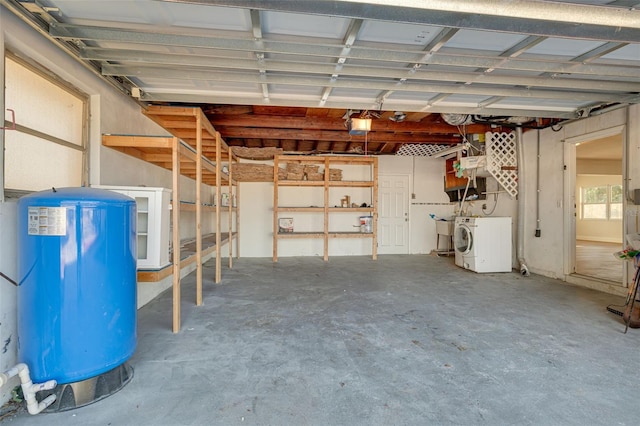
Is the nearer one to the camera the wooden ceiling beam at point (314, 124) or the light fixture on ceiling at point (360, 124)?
the light fixture on ceiling at point (360, 124)

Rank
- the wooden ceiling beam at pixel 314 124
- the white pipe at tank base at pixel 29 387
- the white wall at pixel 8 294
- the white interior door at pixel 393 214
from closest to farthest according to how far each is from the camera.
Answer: the white pipe at tank base at pixel 29 387 < the white wall at pixel 8 294 < the wooden ceiling beam at pixel 314 124 < the white interior door at pixel 393 214

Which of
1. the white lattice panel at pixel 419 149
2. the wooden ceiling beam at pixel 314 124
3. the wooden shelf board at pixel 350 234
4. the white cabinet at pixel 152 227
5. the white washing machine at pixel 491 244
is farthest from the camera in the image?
the white lattice panel at pixel 419 149

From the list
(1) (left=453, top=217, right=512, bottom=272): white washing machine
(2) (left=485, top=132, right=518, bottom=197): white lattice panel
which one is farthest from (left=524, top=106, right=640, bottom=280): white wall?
(1) (left=453, top=217, right=512, bottom=272): white washing machine

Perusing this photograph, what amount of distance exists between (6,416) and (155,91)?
9.56 ft

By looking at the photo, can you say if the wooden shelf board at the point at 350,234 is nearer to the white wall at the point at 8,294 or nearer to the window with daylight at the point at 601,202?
the white wall at the point at 8,294

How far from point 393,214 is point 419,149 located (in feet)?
5.60

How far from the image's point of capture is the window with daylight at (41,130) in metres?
2.00

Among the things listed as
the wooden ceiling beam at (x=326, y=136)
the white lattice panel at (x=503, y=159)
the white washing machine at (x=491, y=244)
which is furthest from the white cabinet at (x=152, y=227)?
the white lattice panel at (x=503, y=159)

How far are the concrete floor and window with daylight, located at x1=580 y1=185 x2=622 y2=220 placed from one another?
805 centimetres

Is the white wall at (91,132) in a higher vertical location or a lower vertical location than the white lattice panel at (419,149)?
lower

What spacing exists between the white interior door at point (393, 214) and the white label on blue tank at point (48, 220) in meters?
6.65

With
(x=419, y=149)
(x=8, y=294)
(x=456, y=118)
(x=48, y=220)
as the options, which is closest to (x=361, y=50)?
(x=48, y=220)

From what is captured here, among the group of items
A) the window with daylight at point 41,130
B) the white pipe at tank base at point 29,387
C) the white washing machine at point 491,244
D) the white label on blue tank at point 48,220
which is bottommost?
the white pipe at tank base at point 29,387

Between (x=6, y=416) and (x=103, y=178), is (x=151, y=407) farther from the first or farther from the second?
(x=103, y=178)
